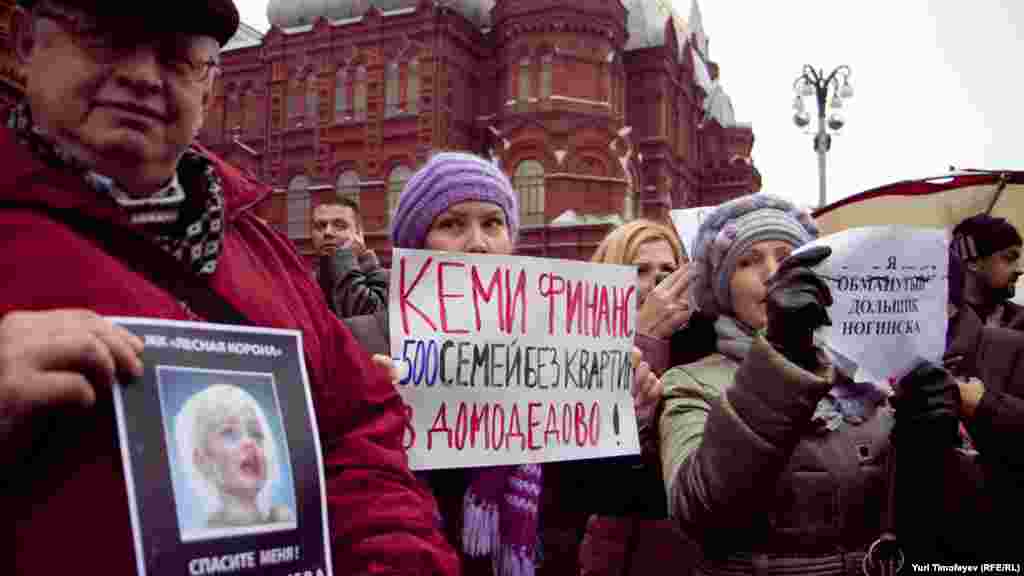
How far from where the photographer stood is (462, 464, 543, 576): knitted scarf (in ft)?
7.89

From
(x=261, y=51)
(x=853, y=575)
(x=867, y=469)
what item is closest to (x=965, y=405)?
(x=867, y=469)

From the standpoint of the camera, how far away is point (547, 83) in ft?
91.7

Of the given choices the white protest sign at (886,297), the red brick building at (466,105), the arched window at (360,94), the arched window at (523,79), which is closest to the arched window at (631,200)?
the red brick building at (466,105)

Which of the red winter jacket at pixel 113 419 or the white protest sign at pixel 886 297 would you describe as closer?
the red winter jacket at pixel 113 419

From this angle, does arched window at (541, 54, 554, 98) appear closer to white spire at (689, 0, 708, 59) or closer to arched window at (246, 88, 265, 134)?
arched window at (246, 88, 265, 134)

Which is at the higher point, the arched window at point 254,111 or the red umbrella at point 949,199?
the arched window at point 254,111

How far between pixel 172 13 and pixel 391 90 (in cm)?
2951

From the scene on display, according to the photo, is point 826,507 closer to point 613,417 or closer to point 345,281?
point 613,417

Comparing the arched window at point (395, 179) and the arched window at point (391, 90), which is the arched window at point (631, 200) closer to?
the arched window at point (395, 179)

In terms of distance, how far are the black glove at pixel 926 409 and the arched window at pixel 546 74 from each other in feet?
86.1

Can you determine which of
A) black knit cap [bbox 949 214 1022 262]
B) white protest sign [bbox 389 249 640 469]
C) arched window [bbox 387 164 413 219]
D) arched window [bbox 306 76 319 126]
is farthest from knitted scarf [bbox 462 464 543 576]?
arched window [bbox 306 76 319 126]

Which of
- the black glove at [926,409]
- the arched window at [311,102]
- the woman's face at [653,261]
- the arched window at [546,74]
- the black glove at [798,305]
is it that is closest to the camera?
the black glove at [798,305]

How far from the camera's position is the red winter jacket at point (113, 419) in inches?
42.1

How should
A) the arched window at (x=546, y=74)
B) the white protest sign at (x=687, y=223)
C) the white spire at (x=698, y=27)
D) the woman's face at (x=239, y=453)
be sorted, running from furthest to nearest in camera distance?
the white spire at (x=698, y=27), the arched window at (x=546, y=74), the white protest sign at (x=687, y=223), the woman's face at (x=239, y=453)
